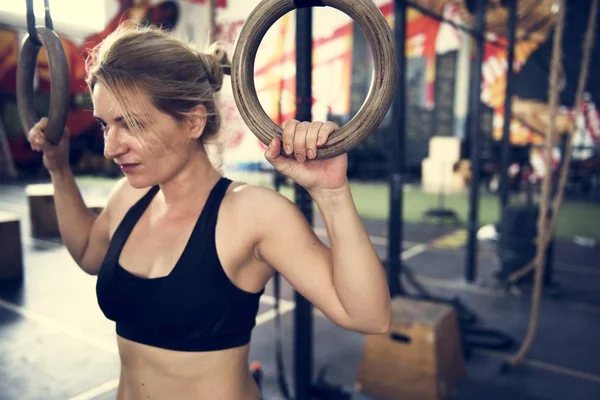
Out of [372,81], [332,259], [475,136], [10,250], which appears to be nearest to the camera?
[372,81]

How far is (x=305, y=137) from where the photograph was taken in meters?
0.63

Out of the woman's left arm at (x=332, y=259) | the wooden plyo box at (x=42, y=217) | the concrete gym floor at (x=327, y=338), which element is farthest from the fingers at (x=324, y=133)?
the wooden plyo box at (x=42, y=217)

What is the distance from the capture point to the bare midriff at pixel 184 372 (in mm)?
872

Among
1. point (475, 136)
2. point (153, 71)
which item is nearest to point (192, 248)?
point (153, 71)

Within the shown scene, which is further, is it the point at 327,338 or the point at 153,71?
the point at 327,338

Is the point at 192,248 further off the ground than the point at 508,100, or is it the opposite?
the point at 508,100

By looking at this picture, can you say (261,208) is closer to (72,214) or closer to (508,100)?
(72,214)

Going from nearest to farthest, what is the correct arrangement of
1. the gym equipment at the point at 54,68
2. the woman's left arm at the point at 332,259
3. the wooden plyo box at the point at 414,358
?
1. the woman's left arm at the point at 332,259
2. the gym equipment at the point at 54,68
3. the wooden plyo box at the point at 414,358

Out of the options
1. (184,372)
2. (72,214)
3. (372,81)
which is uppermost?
(372,81)

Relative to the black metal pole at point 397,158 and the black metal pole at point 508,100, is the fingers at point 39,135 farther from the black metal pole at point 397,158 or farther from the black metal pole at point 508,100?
the black metal pole at point 508,100

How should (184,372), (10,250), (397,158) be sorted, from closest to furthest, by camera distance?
1. (184,372)
2. (397,158)
3. (10,250)

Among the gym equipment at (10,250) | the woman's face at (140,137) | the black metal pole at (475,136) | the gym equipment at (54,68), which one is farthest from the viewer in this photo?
the gym equipment at (10,250)

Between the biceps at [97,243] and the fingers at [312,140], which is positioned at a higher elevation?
the fingers at [312,140]

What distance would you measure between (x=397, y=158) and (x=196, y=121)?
5.82 feet
